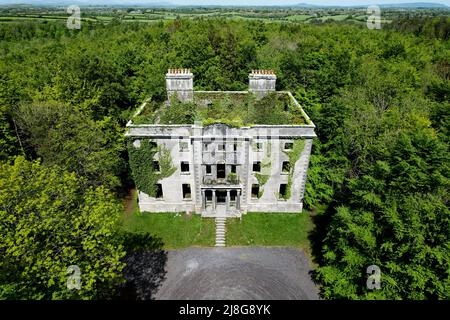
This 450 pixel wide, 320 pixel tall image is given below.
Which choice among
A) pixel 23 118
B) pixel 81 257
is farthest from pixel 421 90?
pixel 23 118

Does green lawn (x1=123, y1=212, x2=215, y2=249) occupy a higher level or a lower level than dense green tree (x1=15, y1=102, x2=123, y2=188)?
lower

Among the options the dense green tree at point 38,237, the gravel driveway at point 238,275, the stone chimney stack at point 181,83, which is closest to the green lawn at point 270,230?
the gravel driveway at point 238,275

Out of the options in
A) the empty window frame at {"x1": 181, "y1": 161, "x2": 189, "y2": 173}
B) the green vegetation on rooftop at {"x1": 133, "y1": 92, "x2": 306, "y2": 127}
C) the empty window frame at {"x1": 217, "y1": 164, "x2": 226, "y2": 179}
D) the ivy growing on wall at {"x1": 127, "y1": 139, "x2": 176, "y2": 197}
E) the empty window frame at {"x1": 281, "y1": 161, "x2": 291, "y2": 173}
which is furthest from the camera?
the empty window frame at {"x1": 217, "y1": 164, "x2": 226, "y2": 179}

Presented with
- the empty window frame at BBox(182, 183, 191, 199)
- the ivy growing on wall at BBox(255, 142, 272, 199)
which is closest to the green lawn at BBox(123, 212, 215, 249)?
the empty window frame at BBox(182, 183, 191, 199)

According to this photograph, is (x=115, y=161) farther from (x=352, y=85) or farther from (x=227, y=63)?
(x=352, y=85)

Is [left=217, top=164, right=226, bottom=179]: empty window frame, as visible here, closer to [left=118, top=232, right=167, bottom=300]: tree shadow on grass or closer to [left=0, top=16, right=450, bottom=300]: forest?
[left=118, top=232, right=167, bottom=300]: tree shadow on grass

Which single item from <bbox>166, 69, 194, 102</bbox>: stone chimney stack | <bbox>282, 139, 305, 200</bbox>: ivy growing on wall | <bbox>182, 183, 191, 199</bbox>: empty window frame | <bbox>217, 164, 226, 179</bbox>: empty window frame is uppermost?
<bbox>166, 69, 194, 102</bbox>: stone chimney stack
